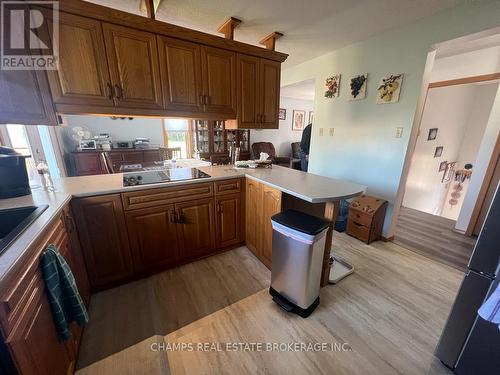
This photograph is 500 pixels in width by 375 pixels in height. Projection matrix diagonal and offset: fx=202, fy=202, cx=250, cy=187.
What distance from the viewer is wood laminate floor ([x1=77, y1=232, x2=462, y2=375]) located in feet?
4.04

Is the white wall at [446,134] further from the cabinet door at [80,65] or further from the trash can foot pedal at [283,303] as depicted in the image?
the cabinet door at [80,65]

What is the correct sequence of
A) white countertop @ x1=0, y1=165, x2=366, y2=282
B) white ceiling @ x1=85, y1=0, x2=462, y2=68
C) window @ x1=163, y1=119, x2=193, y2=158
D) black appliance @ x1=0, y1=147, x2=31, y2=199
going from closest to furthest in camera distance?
1. white countertop @ x1=0, y1=165, x2=366, y2=282
2. black appliance @ x1=0, y1=147, x2=31, y2=199
3. white ceiling @ x1=85, y1=0, x2=462, y2=68
4. window @ x1=163, y1=119, x2=193, y2=158

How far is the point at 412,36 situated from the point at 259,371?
10.8 feet

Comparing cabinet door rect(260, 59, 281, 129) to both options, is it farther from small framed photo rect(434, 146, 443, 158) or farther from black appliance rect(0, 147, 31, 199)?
small framed photo rect(434, 146, 443, 158)

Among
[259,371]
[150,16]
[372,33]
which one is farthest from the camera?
[372,33]

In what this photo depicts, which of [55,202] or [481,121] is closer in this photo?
[55,202]

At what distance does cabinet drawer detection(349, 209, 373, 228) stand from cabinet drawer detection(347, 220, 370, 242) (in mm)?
50

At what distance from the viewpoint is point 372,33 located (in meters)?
2.37

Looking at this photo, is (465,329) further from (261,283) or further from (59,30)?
(59,30)

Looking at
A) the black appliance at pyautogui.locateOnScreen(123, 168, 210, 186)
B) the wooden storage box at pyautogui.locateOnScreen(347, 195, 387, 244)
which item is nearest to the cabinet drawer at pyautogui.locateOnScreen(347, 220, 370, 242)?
the wooden storage box at pyautogui.locateOnScreen(347, 195, 387, 244)

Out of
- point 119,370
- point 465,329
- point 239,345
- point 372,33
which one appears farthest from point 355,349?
point 372,33

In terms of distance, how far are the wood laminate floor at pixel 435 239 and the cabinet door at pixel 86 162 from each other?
214 inches

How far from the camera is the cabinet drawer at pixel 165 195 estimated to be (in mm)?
1682

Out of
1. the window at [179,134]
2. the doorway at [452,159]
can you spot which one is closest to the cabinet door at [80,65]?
the doorway at [452,159]
